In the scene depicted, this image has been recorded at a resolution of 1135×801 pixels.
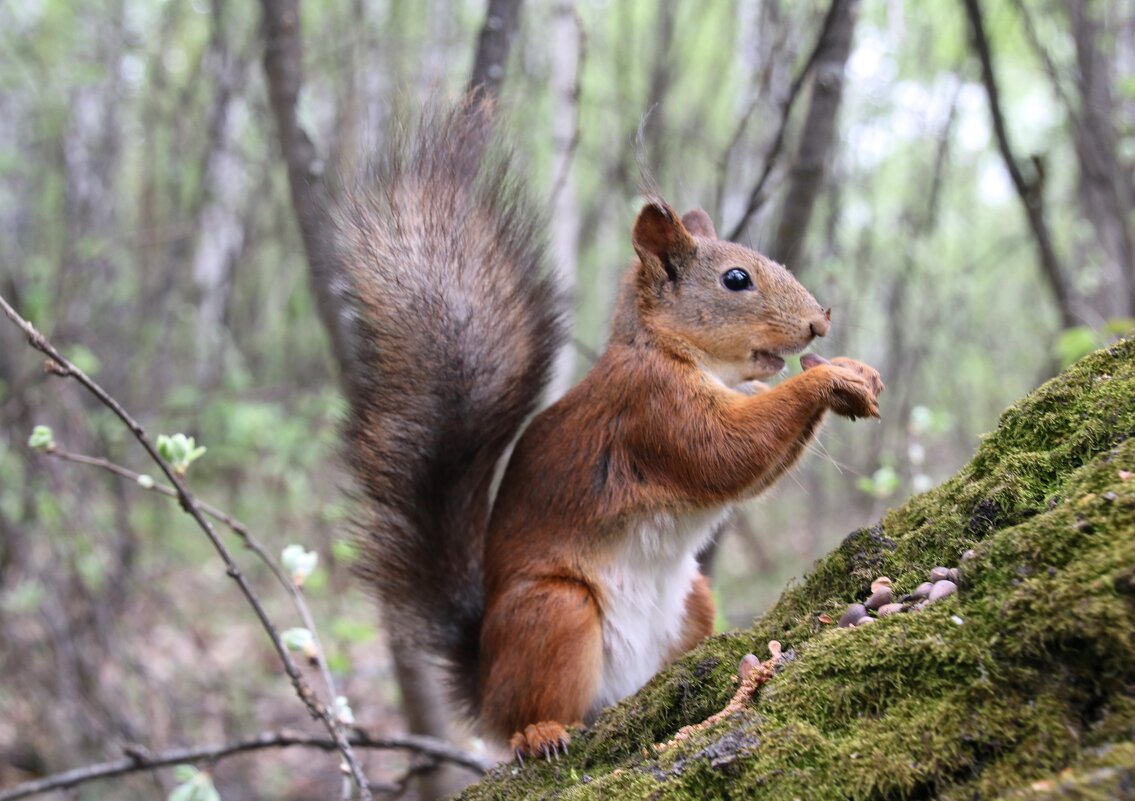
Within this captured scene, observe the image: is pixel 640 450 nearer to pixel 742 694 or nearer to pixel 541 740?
pixel 541 740

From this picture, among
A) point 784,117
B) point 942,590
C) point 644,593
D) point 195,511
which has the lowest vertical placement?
point 942,590

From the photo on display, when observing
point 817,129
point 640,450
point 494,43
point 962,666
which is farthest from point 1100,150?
point 962,666

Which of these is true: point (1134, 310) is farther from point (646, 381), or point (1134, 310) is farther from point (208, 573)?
point (208, 573)

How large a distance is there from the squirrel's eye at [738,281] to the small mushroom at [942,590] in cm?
132

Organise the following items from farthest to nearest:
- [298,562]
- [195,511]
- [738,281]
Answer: [738,281] < [298,562] < [195,511]

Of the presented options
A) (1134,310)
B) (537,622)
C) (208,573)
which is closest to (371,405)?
(537,622)

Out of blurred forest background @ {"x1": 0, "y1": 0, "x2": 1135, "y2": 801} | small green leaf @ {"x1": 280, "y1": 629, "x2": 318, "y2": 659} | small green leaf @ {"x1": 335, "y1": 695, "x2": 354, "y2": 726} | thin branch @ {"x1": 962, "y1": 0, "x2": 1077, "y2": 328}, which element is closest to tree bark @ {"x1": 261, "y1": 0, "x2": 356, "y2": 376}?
blurred forest background @ {"x1": 0, "y1": 0, "x2": 1135, "y2": 801}

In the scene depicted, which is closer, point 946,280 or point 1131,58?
point 946,280

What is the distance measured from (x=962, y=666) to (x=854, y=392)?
1045 millimetres

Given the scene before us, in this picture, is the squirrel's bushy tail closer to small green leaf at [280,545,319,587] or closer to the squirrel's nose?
small green leaf at [280,545,319,587]

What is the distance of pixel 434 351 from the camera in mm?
2467

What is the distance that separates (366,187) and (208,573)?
629cm

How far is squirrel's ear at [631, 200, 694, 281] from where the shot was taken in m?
2.63

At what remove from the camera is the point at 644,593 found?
2438 mm
